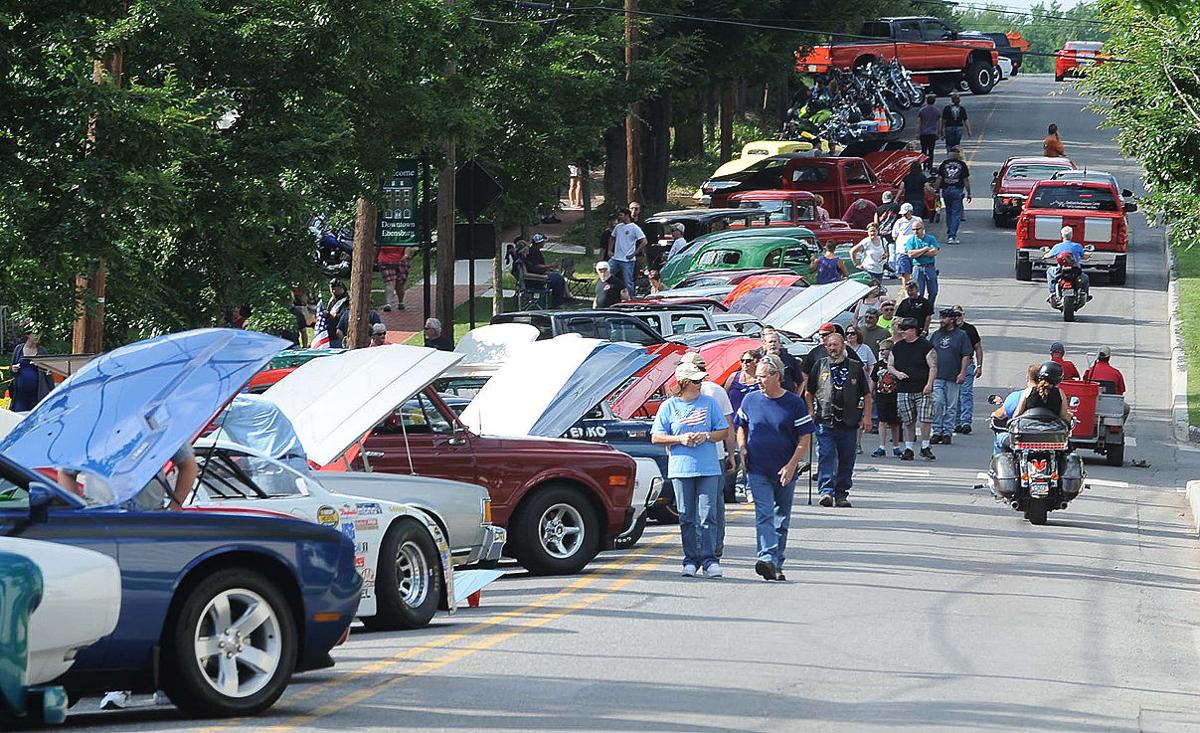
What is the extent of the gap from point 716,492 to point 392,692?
17.8 ft

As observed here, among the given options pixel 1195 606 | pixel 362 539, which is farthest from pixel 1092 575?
pixel 362 539

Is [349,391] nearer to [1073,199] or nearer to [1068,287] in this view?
[1068,287]

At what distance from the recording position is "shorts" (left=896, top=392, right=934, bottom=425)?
80.2 feet

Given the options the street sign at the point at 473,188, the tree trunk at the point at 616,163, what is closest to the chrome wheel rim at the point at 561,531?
the street sign at the point at 473,188

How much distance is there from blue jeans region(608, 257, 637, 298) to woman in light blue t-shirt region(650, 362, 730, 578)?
19.9 metres

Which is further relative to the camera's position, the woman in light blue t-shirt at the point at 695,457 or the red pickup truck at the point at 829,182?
the red pickup truck at the point at 829,182

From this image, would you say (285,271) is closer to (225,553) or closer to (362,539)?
(362,539)

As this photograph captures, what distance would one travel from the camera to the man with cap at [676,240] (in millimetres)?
37250

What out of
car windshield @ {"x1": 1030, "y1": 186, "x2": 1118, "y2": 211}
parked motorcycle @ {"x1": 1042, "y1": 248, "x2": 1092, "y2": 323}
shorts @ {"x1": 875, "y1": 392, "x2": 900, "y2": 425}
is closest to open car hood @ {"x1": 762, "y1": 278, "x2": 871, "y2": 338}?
shorts @ {"x1": 875, "y1": 392, "x2": 900, "y2": 425}

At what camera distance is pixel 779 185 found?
154 ft

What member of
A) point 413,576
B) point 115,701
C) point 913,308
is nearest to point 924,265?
point 913,308

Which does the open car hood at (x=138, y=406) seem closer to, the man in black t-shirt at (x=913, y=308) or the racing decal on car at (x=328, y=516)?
the racing decal on car at (x=328, y=516)

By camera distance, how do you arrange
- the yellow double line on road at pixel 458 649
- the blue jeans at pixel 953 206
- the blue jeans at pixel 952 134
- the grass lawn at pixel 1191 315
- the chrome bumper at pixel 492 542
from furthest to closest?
the blue jeans at pixel 952 134 < the blue jeans at pixel 953 206 < the grass lawn at pixel 1191 315 < the chrome bumper at pixel 492 542 < the yellow double line on road at pixel 458 649

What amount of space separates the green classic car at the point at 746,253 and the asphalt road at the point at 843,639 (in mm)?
12452
